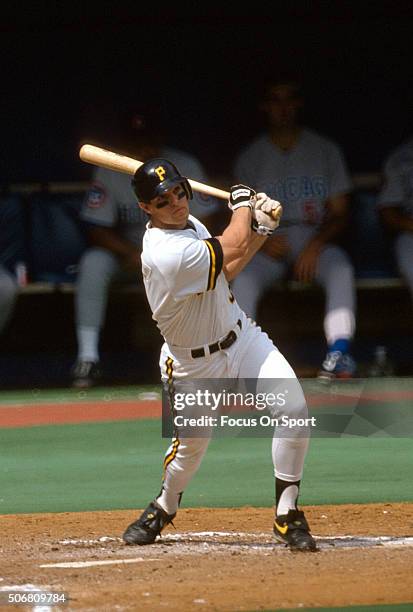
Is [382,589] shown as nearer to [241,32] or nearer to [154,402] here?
[154,402]

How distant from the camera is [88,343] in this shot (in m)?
7.74

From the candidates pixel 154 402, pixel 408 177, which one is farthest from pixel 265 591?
pixel 408 177

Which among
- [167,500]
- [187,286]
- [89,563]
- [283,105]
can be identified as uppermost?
[283,105]

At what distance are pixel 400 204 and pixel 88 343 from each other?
2.10 m

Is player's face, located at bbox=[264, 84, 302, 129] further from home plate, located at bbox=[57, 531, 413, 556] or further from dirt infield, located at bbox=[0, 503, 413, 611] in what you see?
home plate, located at bbox=[57, 531, 413, 556]

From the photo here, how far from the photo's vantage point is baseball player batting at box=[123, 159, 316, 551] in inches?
167

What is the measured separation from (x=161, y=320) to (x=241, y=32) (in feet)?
16.5

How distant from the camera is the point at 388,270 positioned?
8.54m

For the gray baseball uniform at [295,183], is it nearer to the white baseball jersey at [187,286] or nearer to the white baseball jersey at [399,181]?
the white baseball jersey at [399,181]

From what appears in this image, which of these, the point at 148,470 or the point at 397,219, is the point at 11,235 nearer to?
the point at 397,219

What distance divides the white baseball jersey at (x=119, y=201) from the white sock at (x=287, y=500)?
3.82m

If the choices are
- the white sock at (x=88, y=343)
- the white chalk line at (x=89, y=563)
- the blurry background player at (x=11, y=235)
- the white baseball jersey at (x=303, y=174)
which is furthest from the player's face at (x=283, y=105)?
the white chalk line at (x=89, y=563)

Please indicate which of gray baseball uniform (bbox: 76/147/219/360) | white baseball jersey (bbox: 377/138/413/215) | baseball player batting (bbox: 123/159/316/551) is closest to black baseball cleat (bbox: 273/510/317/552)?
baseball player batting (bbox: 123/159/316/551)

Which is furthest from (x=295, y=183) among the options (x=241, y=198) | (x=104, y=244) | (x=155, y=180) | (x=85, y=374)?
(x=155, y=180)
